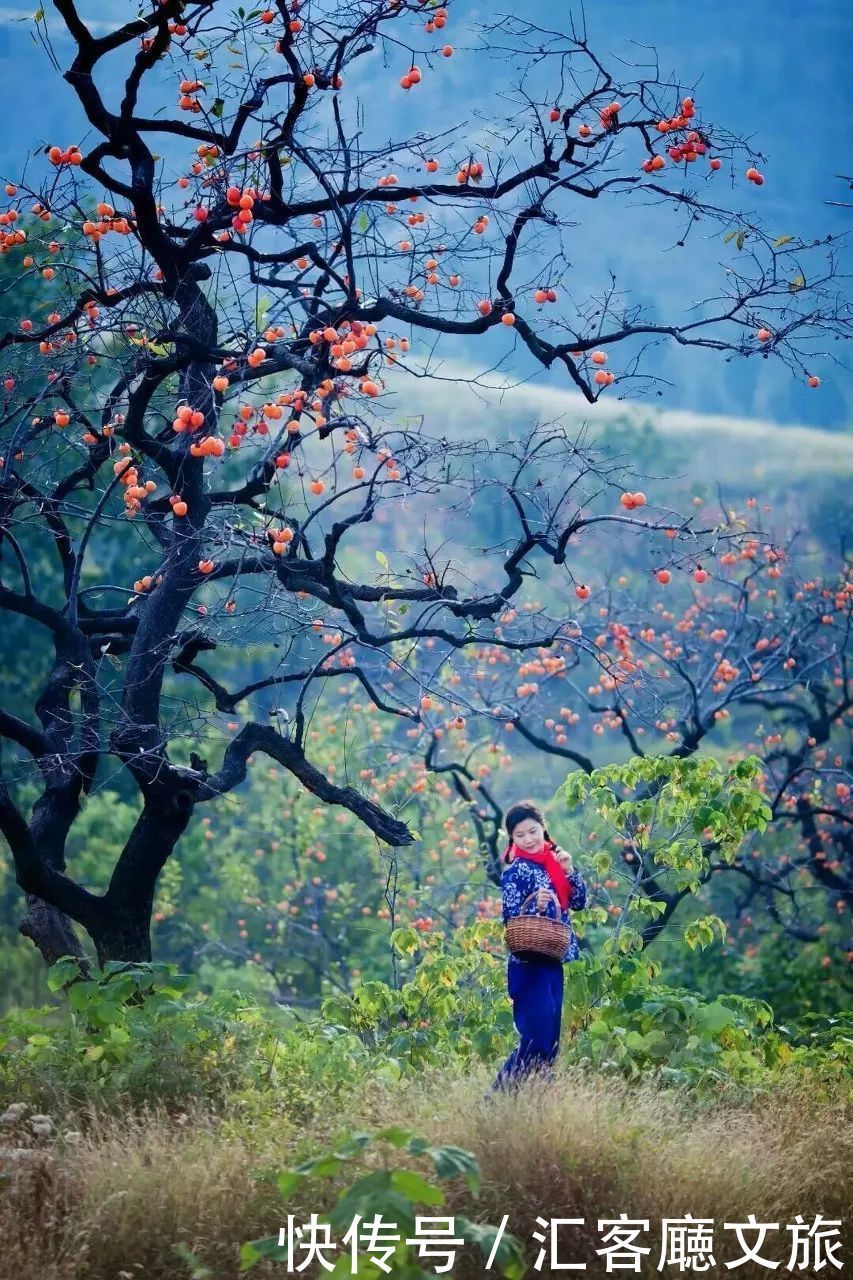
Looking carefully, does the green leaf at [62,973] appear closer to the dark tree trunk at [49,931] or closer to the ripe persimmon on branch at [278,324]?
the ripe persimmon on branch at [278,324]

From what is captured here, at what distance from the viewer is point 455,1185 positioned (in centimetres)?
450

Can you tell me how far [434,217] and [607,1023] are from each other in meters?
4.18

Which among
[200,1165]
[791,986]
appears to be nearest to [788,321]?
[200,1165]

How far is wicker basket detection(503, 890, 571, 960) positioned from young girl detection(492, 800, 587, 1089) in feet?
0.14

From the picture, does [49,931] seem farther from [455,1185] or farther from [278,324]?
[278,324]

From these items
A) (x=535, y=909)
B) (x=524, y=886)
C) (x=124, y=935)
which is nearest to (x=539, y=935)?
(x=535, y=909)

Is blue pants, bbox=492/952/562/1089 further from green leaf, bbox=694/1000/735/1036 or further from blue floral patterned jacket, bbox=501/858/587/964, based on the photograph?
green leaf, bbox=694/1000/735/1036

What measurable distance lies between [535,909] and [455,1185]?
1.29 meters

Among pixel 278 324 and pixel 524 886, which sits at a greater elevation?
pixel 278 324

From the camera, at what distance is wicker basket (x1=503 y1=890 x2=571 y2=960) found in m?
5.42

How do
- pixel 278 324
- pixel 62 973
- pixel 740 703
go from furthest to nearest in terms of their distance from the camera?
pixel 740 703
pixel 278 324
pixel 62 973

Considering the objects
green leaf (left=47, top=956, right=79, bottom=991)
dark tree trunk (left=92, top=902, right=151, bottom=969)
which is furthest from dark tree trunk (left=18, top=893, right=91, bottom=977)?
green leaf (left=47, top=956, right=79, bottom=991)

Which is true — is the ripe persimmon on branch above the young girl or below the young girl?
above

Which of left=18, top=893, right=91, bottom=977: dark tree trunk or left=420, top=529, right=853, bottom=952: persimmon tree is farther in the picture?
left=420, top=529, right=853, bottom=952: persimmon tree
